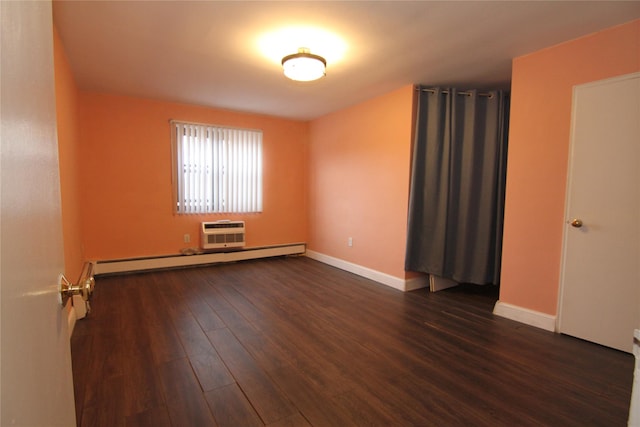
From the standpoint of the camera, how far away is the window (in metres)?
A: 4.32

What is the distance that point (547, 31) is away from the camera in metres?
2.25

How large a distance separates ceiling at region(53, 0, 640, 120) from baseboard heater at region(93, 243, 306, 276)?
7.09 feet

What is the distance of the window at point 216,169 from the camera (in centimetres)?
432

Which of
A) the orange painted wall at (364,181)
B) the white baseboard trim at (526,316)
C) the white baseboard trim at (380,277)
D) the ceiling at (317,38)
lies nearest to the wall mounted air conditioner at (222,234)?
the orange painted wall at (364,181)

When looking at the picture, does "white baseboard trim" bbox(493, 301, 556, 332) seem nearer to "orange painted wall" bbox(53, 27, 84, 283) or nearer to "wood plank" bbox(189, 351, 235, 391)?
"wood plank" bbox(189, 351, 235, 391)

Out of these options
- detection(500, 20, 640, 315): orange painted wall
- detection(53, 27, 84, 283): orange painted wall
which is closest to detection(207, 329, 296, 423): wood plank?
detection(53, 27, 84, 283): orange painted wall

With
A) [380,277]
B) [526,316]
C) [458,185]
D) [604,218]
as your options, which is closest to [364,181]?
[458,185]

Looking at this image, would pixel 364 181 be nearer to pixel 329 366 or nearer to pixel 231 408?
pixel 329 366

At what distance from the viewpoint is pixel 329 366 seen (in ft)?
6.53

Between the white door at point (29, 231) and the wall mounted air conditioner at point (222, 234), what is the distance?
3766mm

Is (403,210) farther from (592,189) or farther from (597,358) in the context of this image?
(597,358)

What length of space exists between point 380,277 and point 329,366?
2.01 meters

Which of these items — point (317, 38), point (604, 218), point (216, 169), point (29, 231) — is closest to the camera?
point (29, 231)

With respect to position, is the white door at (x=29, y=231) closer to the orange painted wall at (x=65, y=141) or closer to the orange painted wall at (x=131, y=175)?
the orange painted wall at (x=65, y=141)
